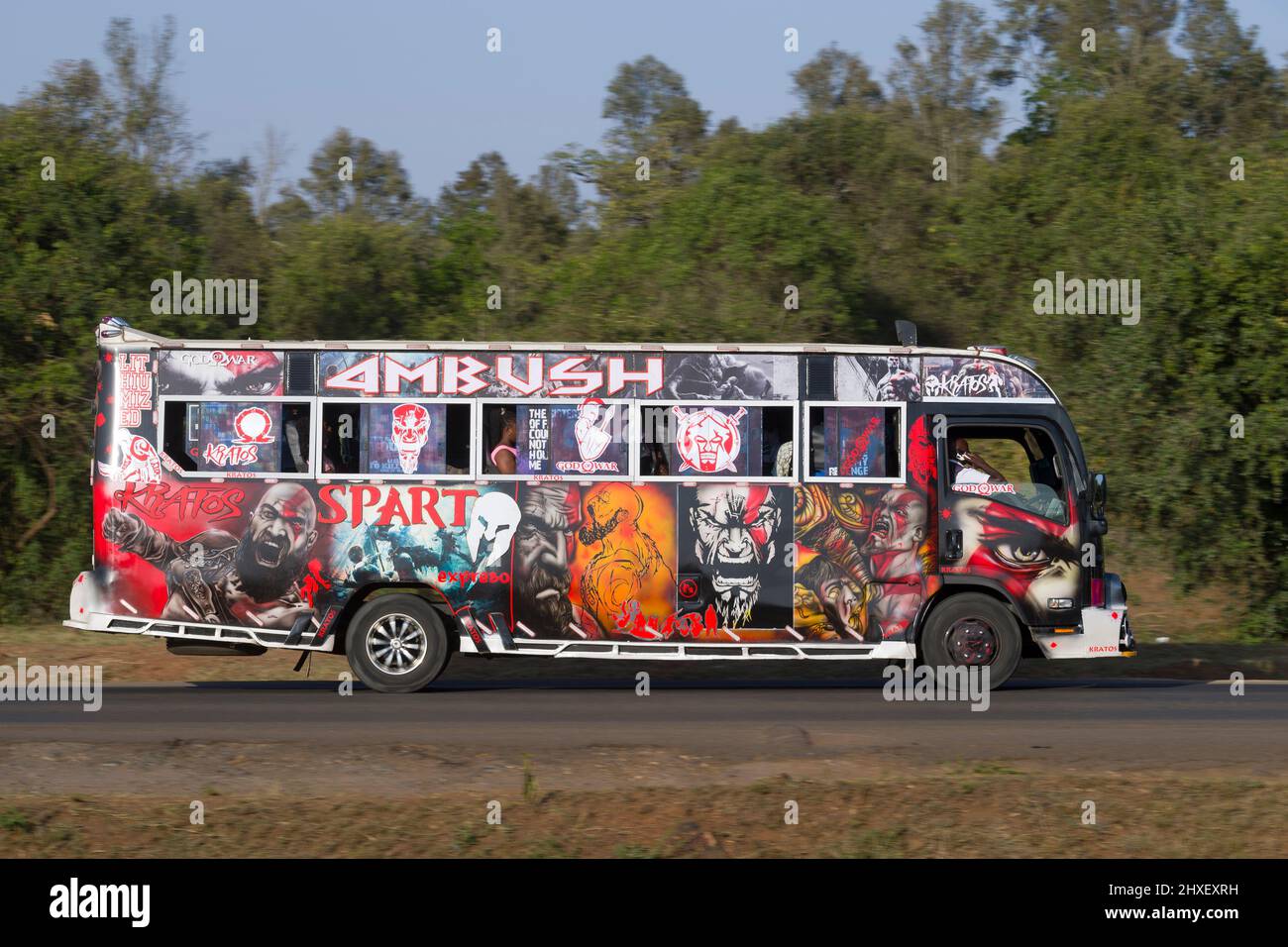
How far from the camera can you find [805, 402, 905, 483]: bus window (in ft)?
47.4

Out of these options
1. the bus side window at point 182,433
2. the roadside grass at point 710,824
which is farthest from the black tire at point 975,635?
the bus side window at point 182,433

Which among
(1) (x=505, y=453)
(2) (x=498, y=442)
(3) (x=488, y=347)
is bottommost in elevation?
(1) (x=505, y=453)

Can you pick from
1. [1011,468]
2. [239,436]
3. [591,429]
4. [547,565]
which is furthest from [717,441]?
[239,436]

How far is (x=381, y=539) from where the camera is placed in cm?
1425

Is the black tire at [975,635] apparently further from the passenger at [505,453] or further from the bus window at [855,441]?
the passenger at [505,453]

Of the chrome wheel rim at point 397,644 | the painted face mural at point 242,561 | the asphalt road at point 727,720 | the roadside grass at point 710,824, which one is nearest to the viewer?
the roadside grass at point 710,824

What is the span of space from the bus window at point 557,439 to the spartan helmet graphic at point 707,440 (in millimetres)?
522

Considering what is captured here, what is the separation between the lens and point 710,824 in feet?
28.1

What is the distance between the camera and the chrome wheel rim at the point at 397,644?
14352mm

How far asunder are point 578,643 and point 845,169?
26.9 meters

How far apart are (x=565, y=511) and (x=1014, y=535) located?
424 centimetres

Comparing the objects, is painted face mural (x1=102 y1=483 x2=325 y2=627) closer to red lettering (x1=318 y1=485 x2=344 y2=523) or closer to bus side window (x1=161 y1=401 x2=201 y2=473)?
red lettering (x1=318 y1=485 x2=344 y2=523)

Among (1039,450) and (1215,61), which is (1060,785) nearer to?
(1039,450)

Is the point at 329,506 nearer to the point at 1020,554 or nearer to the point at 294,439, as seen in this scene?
the point at 294,439
